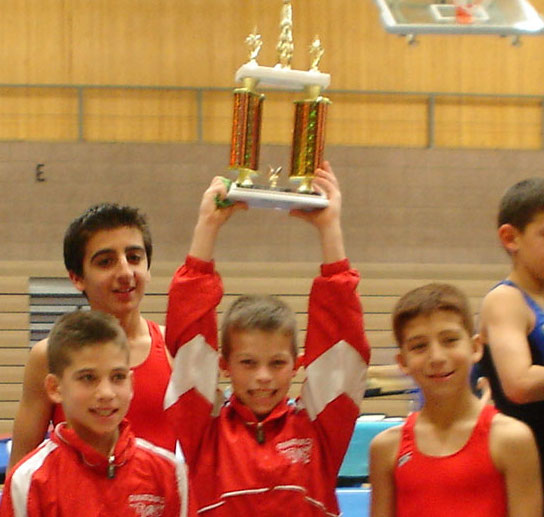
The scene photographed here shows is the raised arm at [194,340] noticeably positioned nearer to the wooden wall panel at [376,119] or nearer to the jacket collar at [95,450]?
the jacket collar at [95,450]

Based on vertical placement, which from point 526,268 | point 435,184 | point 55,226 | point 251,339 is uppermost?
point 435,184

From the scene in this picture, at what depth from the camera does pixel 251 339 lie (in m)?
2.20

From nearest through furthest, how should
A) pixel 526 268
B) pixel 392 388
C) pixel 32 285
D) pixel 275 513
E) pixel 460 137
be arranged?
1. pixel 275 513
2. pixel 526 268
3. pixel 392 388
4. pixel 32 285
5. pixel 460 137

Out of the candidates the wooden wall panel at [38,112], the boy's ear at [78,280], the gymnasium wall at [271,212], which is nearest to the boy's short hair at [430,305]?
the boy's ear at [78,280]

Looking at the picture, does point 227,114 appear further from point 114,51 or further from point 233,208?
point 233,208

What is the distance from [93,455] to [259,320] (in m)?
A: 0.49

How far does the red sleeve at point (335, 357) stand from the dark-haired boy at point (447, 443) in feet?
0.32

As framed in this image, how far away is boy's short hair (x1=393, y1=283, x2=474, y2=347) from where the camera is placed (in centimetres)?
214

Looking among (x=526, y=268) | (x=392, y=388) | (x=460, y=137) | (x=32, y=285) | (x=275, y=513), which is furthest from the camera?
(x=460, y=137)

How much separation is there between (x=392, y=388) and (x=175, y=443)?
422 cm

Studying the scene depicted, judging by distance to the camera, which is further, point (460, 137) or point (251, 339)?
point (460, 137)

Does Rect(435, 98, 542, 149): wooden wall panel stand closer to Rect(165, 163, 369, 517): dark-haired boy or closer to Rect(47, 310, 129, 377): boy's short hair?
Rect(165, 163, 369, 517): dark-haired boy

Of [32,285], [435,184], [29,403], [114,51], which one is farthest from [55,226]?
[29,403]

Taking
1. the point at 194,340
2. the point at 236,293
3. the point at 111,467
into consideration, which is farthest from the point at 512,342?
the point at 236,293
